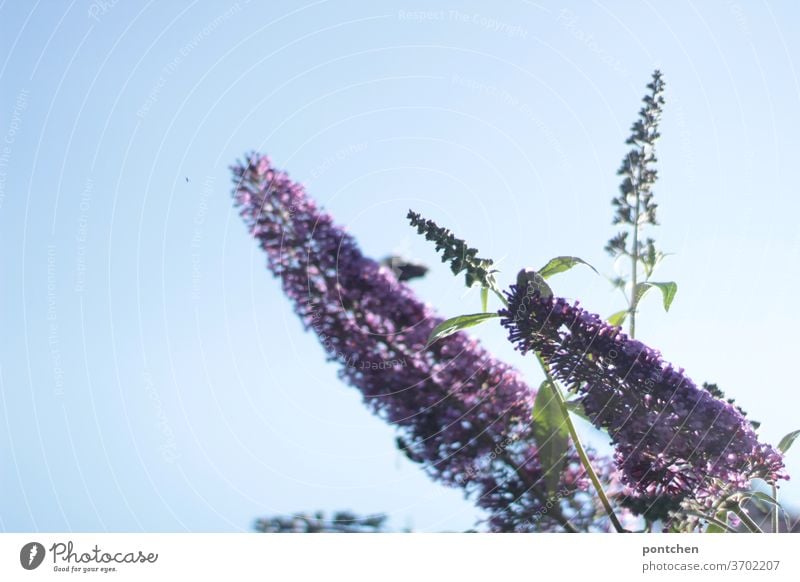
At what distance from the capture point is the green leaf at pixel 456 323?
840 millimetres

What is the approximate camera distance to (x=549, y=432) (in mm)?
884

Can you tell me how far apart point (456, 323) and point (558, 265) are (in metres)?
0.15

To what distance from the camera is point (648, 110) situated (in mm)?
1057

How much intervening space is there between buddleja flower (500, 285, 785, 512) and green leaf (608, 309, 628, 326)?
0.40 ft

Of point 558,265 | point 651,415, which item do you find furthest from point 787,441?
point 558,265

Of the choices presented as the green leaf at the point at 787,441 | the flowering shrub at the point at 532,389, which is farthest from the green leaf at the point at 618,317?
the green leaf at the point at 787,441

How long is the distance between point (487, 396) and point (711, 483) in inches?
11.0

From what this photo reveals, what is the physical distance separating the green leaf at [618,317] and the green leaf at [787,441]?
23cm
